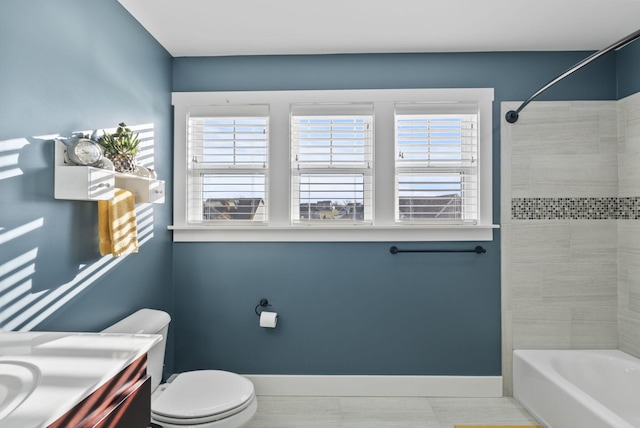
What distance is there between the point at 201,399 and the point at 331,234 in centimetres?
124

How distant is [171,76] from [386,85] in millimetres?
1444

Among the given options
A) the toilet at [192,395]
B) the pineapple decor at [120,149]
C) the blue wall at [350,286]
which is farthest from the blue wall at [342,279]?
the pineapple decor at [120,149]

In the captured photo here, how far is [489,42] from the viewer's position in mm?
2463

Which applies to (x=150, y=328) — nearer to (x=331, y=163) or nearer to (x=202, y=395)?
(x=202, y=395)

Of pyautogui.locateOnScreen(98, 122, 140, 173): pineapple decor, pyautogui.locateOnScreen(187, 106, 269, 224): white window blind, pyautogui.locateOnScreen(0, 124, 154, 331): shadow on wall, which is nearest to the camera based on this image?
pyautogui.locateOnScreen(0, 124, 154, 331): shadow on wall

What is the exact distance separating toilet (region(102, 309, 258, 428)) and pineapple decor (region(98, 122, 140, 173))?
29.9 inches

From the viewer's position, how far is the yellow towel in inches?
68.4

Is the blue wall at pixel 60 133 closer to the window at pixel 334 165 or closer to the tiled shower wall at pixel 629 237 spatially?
the window at pixel 334 165

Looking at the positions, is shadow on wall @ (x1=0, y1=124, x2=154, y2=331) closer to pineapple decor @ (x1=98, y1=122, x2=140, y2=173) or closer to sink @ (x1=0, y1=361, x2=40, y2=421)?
pineapple decor @ (x1=98, y1=122, x2=140, y2=173)

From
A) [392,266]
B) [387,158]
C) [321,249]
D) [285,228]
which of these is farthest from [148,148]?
[392,266]

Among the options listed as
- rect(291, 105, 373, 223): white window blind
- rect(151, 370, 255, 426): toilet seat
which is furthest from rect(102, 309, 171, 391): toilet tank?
rect(291, 105, 373, 223): white window blind

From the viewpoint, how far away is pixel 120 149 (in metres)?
1.85

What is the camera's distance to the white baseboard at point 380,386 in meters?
2.61

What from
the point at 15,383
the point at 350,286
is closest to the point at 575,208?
the point at 350,286
